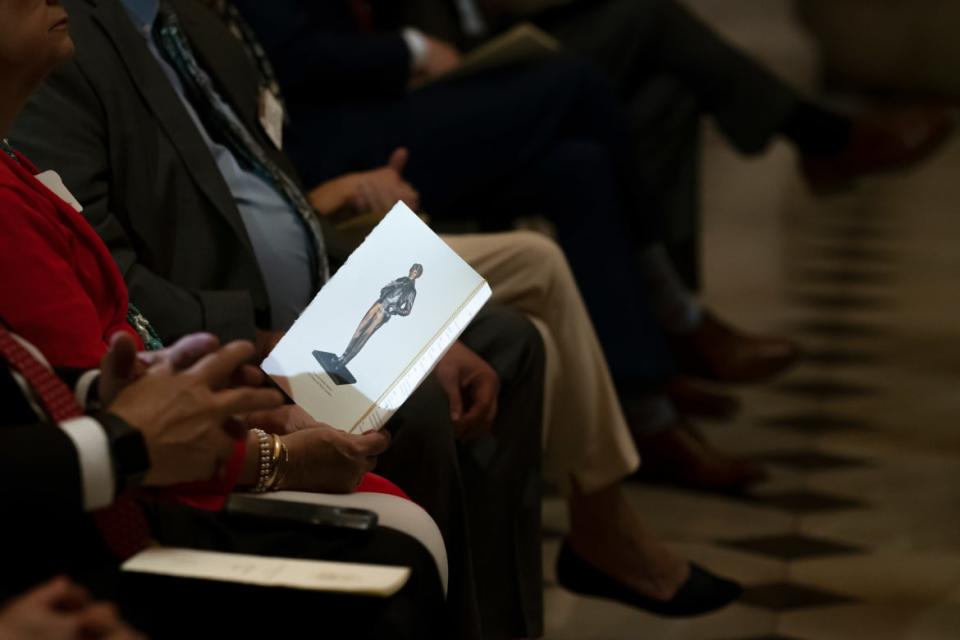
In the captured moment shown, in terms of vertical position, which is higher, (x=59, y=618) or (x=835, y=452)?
(x=59, y=618)

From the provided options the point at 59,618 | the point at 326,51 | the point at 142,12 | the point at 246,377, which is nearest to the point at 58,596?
the point at 59,618

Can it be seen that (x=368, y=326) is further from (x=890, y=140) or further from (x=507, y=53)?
(x=890, y=140)

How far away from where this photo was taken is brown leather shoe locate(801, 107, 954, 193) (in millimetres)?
3975

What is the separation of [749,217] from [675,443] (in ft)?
11.7

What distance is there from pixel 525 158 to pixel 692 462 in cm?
79

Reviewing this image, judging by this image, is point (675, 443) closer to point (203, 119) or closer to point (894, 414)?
point (894, 414)

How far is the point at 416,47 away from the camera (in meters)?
3.42

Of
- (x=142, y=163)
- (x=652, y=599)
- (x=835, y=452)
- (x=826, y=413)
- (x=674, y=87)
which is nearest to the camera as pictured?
(x=142, y=163)

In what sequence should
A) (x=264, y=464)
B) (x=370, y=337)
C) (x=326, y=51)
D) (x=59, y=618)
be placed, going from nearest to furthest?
1. (x=59, y=618)
2. (x=264, y=464)
3. (x=370, y=337)
4. (x=326, y=51)

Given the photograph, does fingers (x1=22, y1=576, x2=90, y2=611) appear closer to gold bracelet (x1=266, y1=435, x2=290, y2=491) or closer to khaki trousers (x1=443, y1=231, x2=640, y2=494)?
gold bracelet (x1=266, y1=435, x2=290, y2=491)

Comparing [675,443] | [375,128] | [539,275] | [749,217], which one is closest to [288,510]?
[539,275]

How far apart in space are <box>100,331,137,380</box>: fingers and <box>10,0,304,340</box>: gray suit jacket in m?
0.66

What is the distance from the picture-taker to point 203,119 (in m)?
2.35

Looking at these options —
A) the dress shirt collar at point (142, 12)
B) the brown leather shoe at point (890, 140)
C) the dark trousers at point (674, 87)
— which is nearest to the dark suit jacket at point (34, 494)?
the dress shirt collar at point (142, 12)
